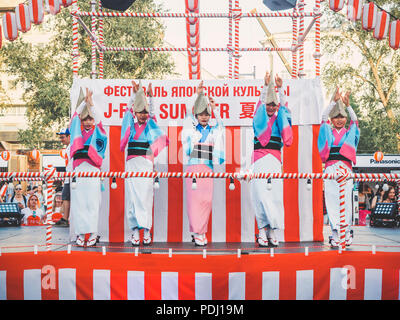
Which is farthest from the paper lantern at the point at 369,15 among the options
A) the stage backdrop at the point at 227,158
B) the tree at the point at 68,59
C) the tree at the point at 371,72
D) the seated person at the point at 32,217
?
the tree at the point at 371,72

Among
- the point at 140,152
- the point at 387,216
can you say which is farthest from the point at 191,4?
the point at 387,216

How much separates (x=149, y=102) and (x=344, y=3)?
2.69 meters

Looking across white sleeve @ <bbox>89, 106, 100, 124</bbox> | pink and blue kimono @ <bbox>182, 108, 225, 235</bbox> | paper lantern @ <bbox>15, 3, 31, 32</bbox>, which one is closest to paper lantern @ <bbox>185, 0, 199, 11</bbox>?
pink and blue kimono @ <bbox>182, 108, 225, 235</bbox>

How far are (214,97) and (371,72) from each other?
49.3ft

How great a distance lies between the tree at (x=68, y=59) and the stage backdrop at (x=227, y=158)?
31.7 feet

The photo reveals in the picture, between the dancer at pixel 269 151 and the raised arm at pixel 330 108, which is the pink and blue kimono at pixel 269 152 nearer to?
the dancer at pixel 269 151

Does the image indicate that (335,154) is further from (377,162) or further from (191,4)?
(377,162)

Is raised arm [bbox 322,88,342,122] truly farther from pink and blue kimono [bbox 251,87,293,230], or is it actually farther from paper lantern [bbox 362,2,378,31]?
paper lantern [bbox 362,2,378,31]

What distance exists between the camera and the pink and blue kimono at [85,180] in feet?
14.6

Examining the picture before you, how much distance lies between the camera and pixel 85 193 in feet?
14.9

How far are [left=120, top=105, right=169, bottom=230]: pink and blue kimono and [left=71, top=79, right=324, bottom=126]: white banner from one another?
539 mm

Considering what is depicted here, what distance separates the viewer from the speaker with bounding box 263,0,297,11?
20.4 ft

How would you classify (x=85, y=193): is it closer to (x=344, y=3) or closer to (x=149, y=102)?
(x=149, y=102)

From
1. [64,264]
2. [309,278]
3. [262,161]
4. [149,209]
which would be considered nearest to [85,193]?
[149,209]
